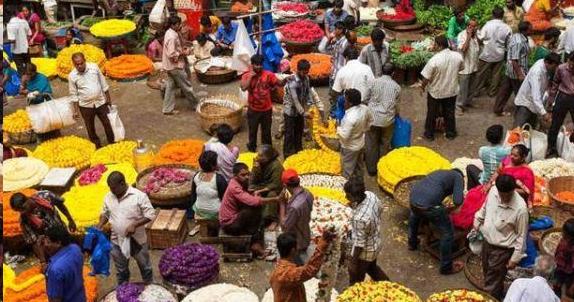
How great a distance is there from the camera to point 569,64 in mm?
9586

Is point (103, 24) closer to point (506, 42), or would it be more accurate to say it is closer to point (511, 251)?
point (506, 42)

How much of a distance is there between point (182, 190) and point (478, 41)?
20.5 feet

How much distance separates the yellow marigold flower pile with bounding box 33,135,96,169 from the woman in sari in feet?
19.0

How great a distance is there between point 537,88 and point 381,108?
7.96ft

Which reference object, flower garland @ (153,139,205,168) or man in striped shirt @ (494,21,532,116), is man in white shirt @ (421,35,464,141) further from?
flower garland @ (153,139,205,168)

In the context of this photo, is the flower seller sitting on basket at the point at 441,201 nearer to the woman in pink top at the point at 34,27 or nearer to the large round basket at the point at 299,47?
the large round basket at the point at 299,47

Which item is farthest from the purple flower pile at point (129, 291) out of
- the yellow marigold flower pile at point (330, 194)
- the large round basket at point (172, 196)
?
the yellow marigold flower pile at point (330, 194)

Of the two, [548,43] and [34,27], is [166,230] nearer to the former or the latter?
[548,43]

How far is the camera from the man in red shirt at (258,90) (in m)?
10.1

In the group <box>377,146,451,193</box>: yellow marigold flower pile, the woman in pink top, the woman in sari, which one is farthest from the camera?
the woman in pink top

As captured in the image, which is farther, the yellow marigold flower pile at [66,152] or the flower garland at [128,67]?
the flower garland at [128,67]

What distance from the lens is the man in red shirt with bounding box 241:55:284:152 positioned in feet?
33.2

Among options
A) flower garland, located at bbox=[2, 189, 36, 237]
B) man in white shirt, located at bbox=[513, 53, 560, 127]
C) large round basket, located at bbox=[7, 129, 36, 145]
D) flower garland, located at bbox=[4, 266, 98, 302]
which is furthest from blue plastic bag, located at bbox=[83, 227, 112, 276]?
man in white shirt, located at bbox=[513, 53, 560, 127]

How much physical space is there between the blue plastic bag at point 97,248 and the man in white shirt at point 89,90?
147 inches
